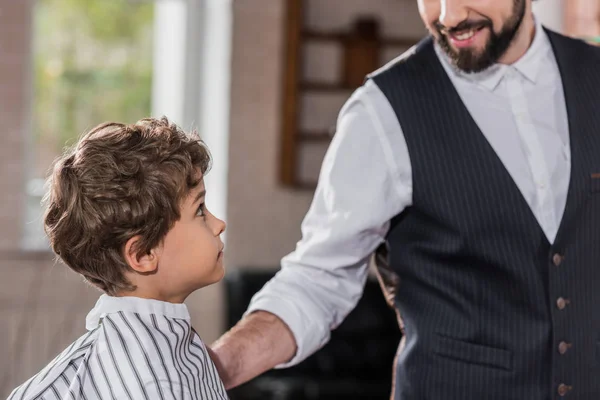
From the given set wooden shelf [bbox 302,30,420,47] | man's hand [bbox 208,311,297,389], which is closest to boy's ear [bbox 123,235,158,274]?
man's hand [bbox 208,311,297,389]

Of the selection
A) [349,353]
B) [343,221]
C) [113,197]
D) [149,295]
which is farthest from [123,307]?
[349,353]

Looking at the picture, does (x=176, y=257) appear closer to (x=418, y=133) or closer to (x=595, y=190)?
(x=418, y=133)

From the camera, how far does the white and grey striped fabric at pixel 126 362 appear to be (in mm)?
1172

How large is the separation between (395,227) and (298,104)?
3087mm

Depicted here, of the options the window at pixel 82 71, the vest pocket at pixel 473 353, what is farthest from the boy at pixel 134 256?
the window at pixel 82 71

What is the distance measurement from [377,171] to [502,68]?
1.04 feet

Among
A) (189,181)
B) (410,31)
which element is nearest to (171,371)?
(189,181)

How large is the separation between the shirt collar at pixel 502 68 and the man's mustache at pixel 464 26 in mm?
74

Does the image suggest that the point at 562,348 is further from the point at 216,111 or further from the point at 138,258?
the point at 216,111

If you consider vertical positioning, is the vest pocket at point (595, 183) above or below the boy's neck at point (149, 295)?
above

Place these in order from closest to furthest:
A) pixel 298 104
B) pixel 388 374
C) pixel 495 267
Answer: pixel 495 267
pixel 388 374
pixel 298 104

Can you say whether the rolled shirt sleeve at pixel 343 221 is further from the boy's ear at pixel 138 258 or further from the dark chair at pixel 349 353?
the dark chair at pixel 349 353

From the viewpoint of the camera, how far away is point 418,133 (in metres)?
1.66

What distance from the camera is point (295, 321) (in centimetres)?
168
